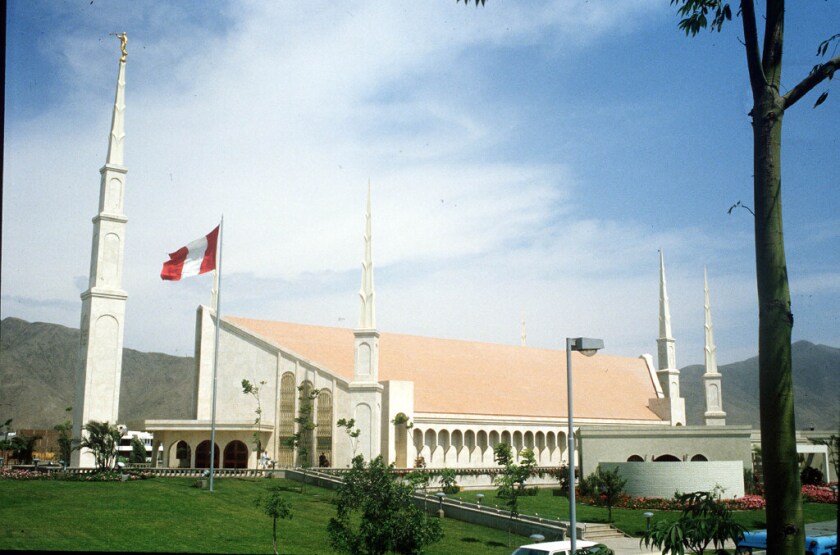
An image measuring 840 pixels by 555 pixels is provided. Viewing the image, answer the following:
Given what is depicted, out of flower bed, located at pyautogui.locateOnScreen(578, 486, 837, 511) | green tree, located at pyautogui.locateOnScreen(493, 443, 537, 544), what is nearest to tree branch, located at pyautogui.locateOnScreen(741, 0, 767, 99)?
green tree, located at pyautogui.locateOnScreen(493, 443, 537, 544)

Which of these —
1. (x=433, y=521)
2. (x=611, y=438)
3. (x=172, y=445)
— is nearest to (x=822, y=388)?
(x=611, y=438)

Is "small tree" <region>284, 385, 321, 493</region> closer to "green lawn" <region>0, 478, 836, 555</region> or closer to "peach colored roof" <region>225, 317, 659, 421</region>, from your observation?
"peach colored roof" <region>225, 317, 659, 421</region>

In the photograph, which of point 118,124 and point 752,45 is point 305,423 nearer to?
point 118,124

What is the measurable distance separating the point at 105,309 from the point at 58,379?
108431 millimetres

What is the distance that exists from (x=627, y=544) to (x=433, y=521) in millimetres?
11369

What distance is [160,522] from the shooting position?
2583 cm

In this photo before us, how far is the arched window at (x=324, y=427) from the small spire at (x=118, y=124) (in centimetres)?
1788

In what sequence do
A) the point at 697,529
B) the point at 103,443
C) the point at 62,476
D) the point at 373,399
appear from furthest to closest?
the point at 373,399 → the point at 103,443 → the point at 62,476 → the point at 697,529

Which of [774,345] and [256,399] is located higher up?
[256,399]

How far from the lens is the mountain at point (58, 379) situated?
12319cm

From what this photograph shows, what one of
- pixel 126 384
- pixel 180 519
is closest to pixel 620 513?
pixel 180 519

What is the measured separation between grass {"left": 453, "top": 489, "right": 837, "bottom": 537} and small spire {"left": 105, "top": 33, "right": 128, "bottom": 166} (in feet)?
83.1

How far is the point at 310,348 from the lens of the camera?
53.7 m

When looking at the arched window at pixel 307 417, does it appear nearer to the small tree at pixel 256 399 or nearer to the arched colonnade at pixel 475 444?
the small tree at pixel 256 399
